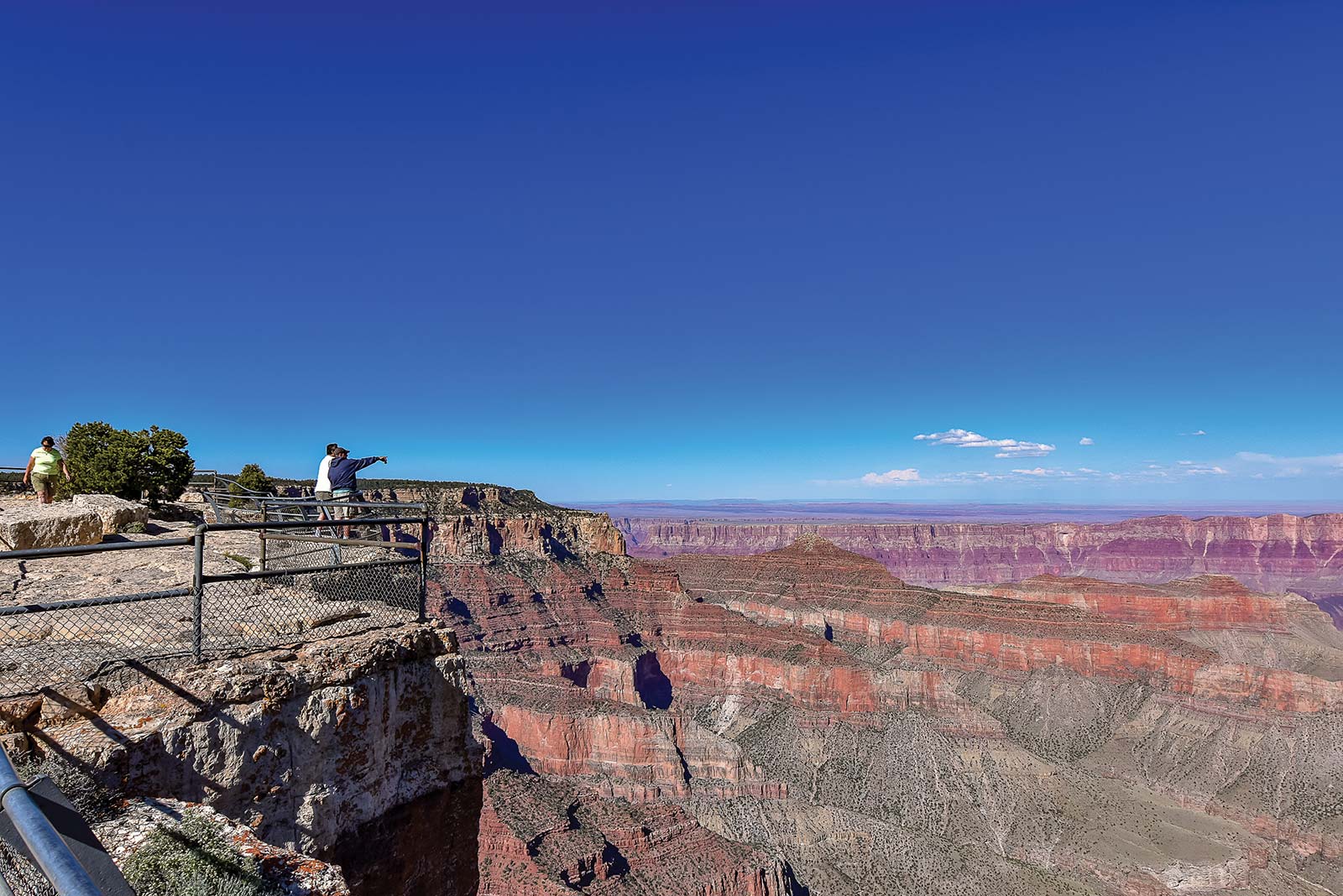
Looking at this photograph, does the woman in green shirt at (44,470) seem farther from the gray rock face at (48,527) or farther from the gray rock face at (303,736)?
the gray rock face at (303,736)

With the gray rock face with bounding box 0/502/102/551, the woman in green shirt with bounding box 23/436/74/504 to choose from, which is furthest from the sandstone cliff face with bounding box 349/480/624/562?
the gray rock face with bounding box 0/502/102/551

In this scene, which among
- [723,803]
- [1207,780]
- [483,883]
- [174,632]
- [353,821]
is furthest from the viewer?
[1207,780]

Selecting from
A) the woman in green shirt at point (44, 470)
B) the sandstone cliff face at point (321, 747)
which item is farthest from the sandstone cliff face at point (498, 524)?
the sandstone cliff face at point (321, 747)

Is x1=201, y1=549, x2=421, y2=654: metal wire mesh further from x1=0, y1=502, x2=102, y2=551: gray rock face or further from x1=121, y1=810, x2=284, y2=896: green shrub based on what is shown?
x1=0, y1=502, x2=102, y2=551: gray rock face

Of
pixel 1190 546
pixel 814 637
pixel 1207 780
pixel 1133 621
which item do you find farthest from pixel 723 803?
pixel 1190 546

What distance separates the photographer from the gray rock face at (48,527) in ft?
34.6

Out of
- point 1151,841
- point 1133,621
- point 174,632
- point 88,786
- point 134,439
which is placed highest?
point 134,439

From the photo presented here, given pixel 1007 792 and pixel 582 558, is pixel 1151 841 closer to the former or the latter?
pixel 1007 792

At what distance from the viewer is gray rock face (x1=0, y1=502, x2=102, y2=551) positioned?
10539mm

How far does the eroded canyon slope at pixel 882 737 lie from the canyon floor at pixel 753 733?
0.78 ft

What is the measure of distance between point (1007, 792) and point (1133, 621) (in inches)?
2218

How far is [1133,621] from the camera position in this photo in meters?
89.7

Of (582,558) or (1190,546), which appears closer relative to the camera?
(582,558)

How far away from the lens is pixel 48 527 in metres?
11.3
